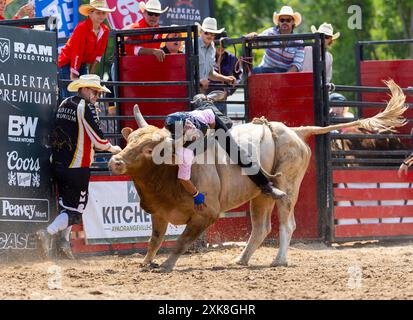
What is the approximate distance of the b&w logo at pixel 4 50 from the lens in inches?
369

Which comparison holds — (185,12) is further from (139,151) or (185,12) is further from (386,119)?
(139,151)

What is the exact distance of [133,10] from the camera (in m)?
12.4

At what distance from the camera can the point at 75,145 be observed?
9.65 metres

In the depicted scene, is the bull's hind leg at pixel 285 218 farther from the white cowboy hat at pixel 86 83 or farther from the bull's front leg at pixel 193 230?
the white cowboy hat at pixel 86 83

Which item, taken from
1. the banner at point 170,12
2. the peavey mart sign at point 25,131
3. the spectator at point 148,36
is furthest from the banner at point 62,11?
the peavey mart sign at point 25,131

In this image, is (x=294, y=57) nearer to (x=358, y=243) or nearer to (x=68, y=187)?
(x=358, y=243)

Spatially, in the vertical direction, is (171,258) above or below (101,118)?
below

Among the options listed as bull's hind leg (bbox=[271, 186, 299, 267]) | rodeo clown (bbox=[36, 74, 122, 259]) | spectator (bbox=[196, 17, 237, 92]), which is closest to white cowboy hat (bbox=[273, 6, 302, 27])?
spectator (bbox=[196, 17, 237, 92])

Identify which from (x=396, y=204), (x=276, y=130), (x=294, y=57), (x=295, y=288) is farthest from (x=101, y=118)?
(x=396, y=204)

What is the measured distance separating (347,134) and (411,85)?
2040mm

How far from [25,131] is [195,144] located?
5.83ft
